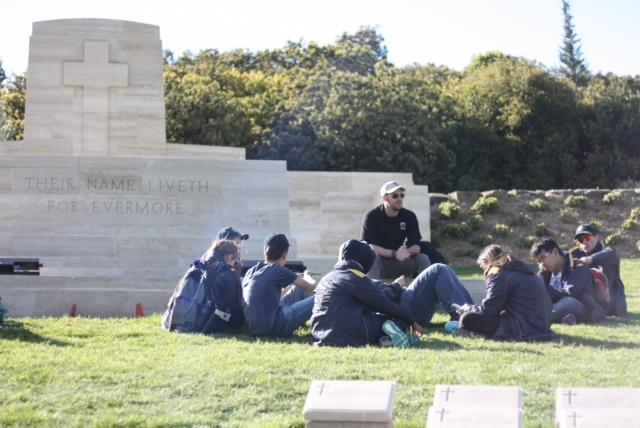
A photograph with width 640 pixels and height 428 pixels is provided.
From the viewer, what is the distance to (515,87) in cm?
3328

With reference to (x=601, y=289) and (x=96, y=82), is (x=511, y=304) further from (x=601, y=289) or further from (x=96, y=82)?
(x=96, y=82)

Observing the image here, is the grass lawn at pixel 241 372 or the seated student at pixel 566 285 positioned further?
the seated student at pixel 566 285

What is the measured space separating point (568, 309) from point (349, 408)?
6.50 m

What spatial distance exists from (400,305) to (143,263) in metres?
6.33

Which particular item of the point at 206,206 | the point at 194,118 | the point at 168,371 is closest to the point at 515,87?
the point at 194,118

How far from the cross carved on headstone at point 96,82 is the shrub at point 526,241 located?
7382 millimetres

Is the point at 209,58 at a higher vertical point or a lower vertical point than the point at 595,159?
higher

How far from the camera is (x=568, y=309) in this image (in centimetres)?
1234

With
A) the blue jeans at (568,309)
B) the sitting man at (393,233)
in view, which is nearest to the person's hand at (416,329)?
the blue jeans at (568,309)

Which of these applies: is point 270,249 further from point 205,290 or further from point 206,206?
point 206,206

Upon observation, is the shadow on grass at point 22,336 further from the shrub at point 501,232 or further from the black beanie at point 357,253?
the shrub at point 501,232

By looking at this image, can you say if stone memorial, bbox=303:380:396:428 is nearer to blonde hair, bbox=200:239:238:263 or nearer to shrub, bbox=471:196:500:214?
blonde hair, bbox=200:239:238:263

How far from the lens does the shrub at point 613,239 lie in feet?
74.1

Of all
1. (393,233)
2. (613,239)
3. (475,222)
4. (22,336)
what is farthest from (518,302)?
(475,222)
